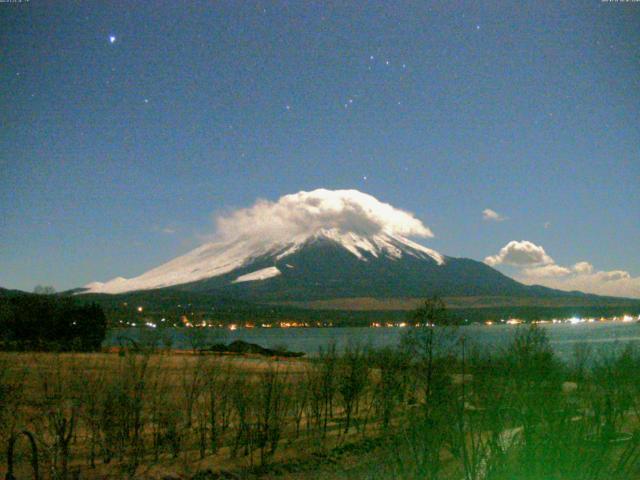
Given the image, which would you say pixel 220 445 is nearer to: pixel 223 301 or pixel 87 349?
pixel 87 349

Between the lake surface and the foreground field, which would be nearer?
the foreground field

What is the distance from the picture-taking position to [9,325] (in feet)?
163

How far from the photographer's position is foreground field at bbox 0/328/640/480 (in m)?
5.80

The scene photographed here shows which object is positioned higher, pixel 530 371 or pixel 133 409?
pixel 530 371

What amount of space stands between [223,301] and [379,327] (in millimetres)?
45391

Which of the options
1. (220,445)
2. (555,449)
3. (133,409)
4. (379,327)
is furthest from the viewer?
(379,327)

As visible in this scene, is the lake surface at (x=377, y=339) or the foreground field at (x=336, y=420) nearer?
the foreground field at (x=336, y=420)

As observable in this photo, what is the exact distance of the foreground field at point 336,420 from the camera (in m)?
5.80

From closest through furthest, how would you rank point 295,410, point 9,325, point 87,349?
point 295,410 → point 87,349 → point 9,325

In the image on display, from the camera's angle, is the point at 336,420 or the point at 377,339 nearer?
the point at 336,420

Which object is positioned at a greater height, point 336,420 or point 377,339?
point 336,420

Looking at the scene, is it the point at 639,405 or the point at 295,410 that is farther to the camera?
the point at 295,410

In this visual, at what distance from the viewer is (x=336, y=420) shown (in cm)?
2386

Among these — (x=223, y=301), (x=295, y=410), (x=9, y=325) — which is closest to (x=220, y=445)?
(x=295, y=410)
